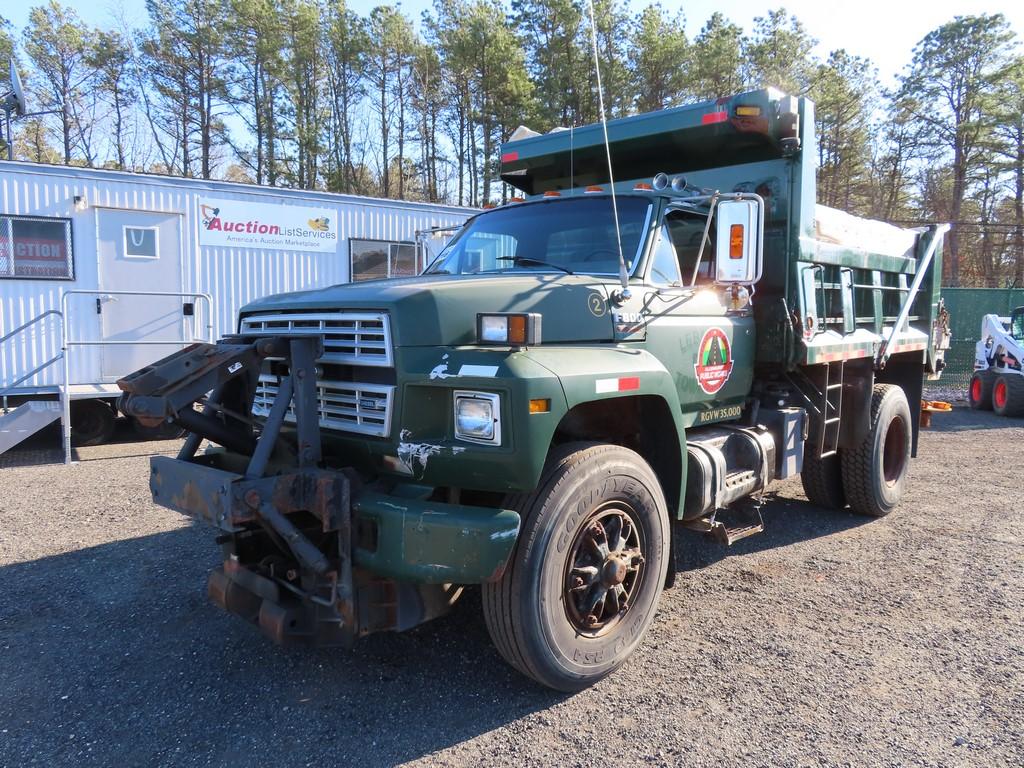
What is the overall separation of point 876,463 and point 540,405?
4347 millimetres

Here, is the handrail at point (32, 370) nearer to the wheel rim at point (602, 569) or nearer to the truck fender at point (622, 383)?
the truck fender at point (622, 383)

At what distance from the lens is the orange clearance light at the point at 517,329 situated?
297 cm

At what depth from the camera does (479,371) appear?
2879 mm

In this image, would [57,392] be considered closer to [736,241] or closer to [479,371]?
[479,371]

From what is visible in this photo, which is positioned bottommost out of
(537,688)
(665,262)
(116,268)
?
(537,688)

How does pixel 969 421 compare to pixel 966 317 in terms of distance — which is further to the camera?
pixel 966 317

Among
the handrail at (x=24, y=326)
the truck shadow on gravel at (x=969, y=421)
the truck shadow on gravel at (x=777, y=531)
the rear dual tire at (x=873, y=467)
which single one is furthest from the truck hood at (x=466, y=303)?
the truck shadow on gravel at (x=969, y=421)

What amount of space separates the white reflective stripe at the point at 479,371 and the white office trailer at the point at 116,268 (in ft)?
16.5

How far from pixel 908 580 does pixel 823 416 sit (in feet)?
4.35

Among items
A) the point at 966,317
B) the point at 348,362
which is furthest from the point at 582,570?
the point at 966,317

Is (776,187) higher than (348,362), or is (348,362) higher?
(776,187)

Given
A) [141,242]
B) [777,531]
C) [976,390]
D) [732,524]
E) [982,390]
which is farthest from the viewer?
[976,390]

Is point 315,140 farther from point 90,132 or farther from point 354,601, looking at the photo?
point 354,601

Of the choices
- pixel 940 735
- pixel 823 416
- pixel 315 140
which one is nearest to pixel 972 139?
pixel 315 140
